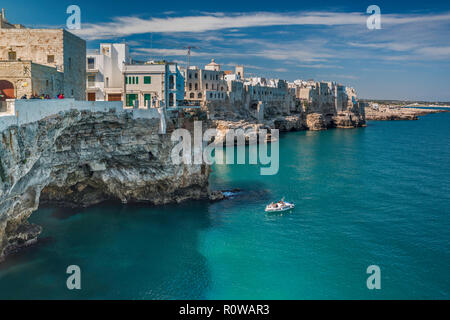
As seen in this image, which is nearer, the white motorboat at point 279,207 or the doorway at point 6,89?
the doorway at point 6,89

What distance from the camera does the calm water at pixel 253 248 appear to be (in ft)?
68.7

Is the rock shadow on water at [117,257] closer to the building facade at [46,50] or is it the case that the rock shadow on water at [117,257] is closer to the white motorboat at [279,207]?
the white motorboat at [279,207]

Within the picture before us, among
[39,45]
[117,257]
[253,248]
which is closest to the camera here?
[117,257]

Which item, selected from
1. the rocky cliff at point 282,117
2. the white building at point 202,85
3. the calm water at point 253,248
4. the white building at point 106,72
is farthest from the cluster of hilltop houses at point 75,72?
the white building at point 202,85

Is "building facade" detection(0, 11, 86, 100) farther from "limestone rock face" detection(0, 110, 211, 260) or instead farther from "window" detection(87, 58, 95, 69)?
"window" detection(87, 58, 95, 69)

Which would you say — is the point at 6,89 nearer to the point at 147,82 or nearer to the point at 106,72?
the point at 147,82

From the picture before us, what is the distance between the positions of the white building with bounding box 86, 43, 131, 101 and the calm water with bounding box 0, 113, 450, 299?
1520cm

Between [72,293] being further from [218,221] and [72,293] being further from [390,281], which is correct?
[390,281]

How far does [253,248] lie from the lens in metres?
26.3

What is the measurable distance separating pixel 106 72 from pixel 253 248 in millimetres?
28822

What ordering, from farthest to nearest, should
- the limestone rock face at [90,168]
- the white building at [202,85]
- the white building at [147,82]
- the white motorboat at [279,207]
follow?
the white building at [202,85] → the white building at [147,82] → the white motorboat at [279,207] → the limestone rock face at [90,168]

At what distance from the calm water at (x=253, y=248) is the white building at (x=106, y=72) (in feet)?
49.9

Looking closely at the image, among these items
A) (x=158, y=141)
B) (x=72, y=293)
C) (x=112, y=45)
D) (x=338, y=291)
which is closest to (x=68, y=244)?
(x=72, y=293)

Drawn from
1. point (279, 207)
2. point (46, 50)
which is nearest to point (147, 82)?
point (46, 50)
